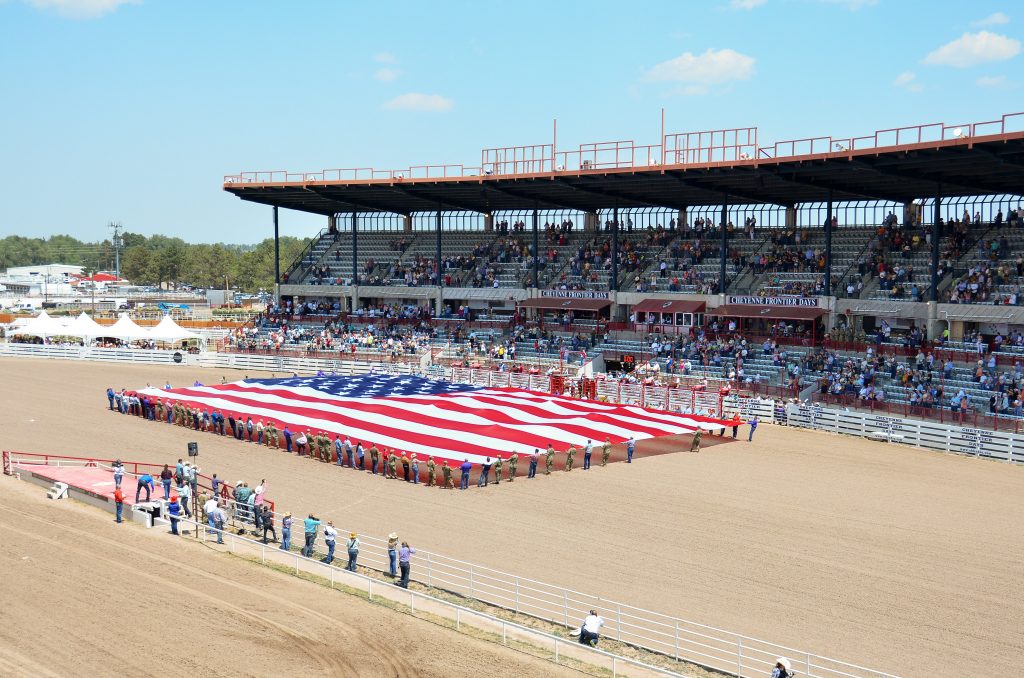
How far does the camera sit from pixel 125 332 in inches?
2254

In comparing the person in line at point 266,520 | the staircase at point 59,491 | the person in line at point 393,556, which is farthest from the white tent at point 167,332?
the person in line at point 393,556

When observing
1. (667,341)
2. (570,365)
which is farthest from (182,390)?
(667,341)

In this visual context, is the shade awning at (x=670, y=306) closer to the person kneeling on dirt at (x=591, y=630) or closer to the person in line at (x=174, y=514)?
the person in line at (x=174, y=514)

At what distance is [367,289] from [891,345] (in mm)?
32044

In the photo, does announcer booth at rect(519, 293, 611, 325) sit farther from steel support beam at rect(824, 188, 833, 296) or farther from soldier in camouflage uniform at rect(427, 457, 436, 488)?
soldier in camouflage uniform at rect(427, 457, 436, 488)

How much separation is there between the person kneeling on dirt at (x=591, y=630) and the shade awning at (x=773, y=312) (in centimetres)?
2975

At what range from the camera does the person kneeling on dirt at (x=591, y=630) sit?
14.9m

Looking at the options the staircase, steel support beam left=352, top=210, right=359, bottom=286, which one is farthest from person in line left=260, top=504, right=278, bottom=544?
steel support beam left=352, top=210, right=359, bottom=286

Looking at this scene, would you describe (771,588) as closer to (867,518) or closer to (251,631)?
(867,518)

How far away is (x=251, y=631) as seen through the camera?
1555cm

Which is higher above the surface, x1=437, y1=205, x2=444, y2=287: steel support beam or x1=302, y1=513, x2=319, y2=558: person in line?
x1=437, y1=205, x2=444, y2=287: steel support beam

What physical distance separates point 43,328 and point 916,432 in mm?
50915

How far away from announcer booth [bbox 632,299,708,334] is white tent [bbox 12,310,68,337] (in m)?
35.5

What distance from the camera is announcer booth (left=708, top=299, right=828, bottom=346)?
4231 cm
